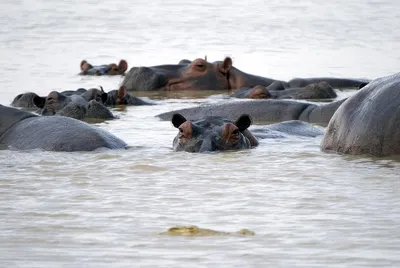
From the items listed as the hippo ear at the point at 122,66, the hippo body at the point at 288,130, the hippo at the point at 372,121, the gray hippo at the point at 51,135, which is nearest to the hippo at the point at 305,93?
the hippo body at the point at 288,130

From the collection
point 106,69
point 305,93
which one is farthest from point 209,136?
point 106,69

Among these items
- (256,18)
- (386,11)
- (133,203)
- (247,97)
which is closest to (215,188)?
(133,203)

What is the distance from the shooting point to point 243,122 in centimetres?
827

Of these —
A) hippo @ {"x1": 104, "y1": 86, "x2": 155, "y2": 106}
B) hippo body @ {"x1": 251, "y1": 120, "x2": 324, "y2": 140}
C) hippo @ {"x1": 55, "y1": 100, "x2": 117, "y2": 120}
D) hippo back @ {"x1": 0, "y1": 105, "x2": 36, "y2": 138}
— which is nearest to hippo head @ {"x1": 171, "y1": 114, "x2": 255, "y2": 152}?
hippo body @ {"x1": 251, "y1": 120, "x2": 324, "y2": 140}

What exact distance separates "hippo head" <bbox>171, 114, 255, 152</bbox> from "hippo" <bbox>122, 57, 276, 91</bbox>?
6796 millimetres

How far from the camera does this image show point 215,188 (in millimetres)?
6383

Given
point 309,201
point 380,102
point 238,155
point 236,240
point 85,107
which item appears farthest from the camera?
point 85,107

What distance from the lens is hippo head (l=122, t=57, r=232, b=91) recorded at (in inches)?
593

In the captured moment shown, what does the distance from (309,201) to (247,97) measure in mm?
7716

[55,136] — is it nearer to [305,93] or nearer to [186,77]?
[305,93]

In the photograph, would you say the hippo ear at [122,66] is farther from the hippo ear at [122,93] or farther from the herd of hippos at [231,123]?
the herd of hippos at [231,123]

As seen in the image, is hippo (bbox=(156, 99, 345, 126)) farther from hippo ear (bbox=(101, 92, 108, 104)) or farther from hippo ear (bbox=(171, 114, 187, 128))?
hippo ear (bbox=(171, 114, 187, 128))

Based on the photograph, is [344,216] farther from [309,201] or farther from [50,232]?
[50,232]

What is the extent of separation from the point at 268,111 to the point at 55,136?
3590 millimetres
